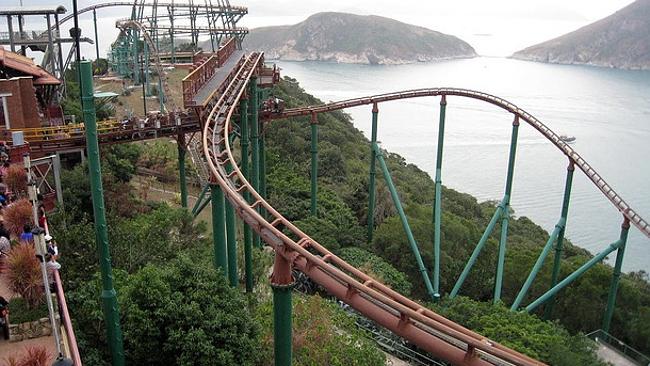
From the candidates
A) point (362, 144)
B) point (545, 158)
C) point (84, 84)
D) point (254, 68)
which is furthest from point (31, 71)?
point (545, 158)

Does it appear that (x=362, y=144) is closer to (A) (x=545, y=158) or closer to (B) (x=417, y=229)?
(A) (x=545, y=158)

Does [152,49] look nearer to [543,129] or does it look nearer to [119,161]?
[119,161]

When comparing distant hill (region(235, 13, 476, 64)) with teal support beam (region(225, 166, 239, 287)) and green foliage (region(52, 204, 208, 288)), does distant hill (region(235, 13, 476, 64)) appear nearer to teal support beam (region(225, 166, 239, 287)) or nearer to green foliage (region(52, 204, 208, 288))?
green foliage (region(52, 204, 208, 288))

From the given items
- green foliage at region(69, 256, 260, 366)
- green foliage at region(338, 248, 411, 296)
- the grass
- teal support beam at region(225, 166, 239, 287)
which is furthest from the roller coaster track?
green foliage at region(69, 256, 260, 366)

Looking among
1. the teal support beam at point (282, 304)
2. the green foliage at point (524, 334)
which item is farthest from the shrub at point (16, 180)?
the green foliage at point (524, 334)

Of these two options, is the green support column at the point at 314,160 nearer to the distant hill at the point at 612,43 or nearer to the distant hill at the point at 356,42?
the distant hill at the point at 356,42

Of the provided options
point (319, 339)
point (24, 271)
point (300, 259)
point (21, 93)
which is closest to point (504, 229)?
point (319, 339)
